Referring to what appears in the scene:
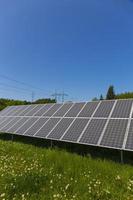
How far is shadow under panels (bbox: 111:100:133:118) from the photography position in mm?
10836

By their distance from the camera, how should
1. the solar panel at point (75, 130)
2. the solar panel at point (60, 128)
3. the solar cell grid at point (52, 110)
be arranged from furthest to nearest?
the solar cell grid at point (52, 110), the solar panel at point (60, 128), the solar panel at point (75, 130)

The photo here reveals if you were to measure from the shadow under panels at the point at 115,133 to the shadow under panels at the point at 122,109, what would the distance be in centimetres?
46

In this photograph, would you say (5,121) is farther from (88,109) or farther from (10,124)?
(88,109)

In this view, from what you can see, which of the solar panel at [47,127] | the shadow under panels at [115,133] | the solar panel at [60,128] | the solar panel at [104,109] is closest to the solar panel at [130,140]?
the shadow under panels at [115,133]

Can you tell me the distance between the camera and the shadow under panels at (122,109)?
35.6 ft

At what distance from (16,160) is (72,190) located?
12.6 feet

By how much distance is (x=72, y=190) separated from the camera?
20.4 ft

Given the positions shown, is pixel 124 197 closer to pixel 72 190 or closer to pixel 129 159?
pixel 72 190

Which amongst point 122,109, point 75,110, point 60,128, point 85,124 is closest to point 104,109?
point 122,109

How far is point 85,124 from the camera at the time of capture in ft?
37.7

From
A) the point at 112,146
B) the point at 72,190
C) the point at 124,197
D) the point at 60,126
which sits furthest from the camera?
the point at 60,126

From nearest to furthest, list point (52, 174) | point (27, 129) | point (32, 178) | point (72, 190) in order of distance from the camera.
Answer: point (72, 190), point (32, 178), point (52, 174), point (27, 129)

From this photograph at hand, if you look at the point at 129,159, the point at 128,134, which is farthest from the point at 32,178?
the point at 129,159

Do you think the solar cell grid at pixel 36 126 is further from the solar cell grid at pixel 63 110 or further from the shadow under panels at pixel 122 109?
the shadow under panels at pixel 122 109
